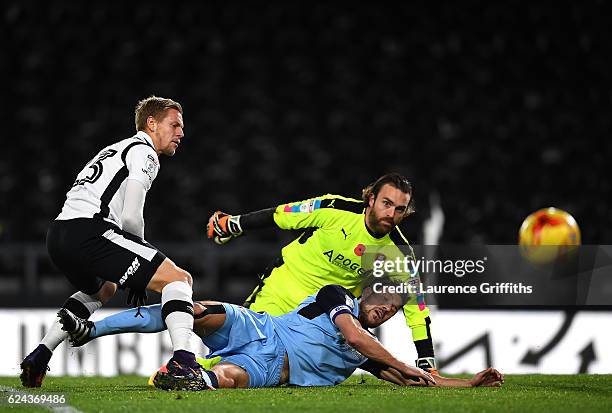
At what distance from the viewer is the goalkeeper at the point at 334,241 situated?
201 inches

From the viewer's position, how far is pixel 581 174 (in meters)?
12.9

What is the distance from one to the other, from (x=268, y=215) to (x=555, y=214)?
3.26 meters

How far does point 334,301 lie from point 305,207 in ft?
3.05

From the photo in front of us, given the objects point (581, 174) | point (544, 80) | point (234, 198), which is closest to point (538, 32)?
point (544, 80)

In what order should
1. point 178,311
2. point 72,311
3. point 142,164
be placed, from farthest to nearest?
point 72,311
point 142,164
point 178,311

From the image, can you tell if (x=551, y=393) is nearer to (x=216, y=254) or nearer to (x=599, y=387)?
(x=599, y=387)

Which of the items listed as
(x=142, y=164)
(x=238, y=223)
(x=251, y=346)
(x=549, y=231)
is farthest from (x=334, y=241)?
(x=549, y=231)

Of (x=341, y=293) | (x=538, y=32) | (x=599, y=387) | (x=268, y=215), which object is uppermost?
(x=538, y=32)

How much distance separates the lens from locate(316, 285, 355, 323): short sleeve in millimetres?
4559

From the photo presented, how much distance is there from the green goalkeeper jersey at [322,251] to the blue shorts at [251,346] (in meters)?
0.77

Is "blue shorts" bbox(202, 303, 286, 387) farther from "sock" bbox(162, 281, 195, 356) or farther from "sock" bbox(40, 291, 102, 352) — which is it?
"sock" bbox(40, 291, 102, 352)

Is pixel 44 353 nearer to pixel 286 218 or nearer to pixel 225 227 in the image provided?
pixel 225 227

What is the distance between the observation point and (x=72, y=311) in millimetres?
4922

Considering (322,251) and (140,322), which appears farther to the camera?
(322,251)
